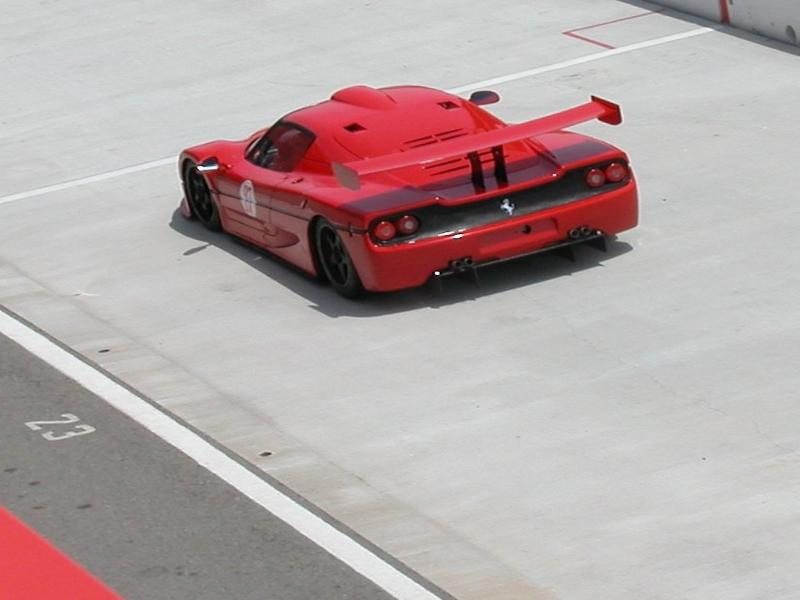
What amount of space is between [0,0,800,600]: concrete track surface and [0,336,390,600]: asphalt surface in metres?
0.38

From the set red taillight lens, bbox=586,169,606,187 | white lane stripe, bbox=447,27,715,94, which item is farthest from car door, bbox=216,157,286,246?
white lane stripe, bbox=447,27,715,94

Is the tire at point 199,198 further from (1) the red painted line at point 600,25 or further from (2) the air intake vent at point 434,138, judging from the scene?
(1) the red painted line at point 600,25

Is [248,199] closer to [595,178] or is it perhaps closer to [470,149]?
[470,149]

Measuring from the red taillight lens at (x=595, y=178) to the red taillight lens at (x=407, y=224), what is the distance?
46.4 inches

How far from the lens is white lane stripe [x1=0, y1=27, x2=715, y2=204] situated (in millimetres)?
14617

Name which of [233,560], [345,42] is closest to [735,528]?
[233,560]

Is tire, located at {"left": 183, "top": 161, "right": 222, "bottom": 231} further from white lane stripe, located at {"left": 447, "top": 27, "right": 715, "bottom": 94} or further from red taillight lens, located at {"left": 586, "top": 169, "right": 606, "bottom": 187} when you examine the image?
white lane stripe, located at {"left": 447, "top": 27, "right": 715, "bottom": 94}

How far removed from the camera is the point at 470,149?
419 inches

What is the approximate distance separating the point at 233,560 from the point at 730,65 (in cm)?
935

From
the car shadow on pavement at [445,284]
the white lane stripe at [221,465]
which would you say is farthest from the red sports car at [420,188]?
the white lane stripe at [221,465]

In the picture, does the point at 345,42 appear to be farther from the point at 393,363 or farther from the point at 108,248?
the point at 393,363

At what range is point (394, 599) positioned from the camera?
24.3 feet

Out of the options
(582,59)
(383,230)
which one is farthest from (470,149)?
(582,59)

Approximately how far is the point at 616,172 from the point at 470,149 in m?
1.13
